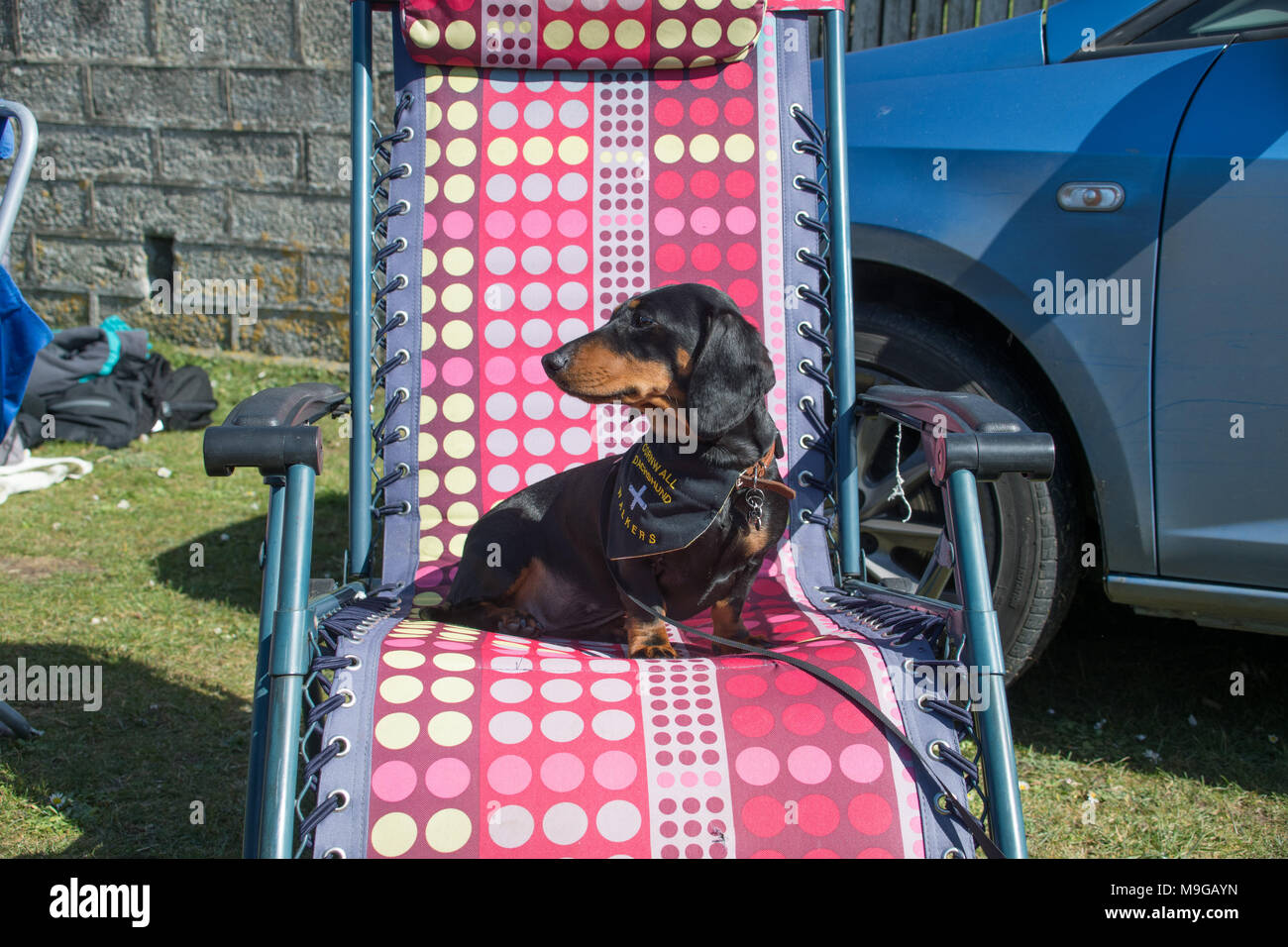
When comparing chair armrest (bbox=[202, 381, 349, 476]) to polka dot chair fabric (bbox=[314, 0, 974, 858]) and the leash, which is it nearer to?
polka dot chair fabric (bbox=[314, 0, 974, 858])

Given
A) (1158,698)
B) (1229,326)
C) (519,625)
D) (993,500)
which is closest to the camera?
(519,625)

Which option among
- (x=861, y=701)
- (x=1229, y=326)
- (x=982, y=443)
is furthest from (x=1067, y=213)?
(x=861, y=701)

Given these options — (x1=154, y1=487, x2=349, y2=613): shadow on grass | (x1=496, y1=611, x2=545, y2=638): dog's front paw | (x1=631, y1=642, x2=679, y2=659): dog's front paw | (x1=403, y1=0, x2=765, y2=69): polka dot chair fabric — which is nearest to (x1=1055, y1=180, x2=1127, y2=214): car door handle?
(x1=403, y1=0, x2=765, y2=69): polka dot chair fabric

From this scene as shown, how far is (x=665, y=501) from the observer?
6.10 ft

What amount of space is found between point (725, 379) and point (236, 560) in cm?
268

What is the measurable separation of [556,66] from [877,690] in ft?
5.29

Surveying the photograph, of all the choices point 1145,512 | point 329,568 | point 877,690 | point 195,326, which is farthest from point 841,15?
point 195,326

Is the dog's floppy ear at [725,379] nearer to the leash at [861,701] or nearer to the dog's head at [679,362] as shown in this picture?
the dog's head at [679,362]

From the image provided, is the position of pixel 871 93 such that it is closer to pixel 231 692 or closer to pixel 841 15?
pixel 841 15

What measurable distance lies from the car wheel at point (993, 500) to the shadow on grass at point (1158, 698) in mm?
297

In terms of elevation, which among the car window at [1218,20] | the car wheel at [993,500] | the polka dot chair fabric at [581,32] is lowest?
the car wheel at [993,500]

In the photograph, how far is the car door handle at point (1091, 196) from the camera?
2445mm

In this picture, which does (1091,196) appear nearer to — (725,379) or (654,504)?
(725,379)

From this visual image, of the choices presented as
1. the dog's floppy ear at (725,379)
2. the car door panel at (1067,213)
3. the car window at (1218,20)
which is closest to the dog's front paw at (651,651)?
the dog's floppy ear at (725,379)
